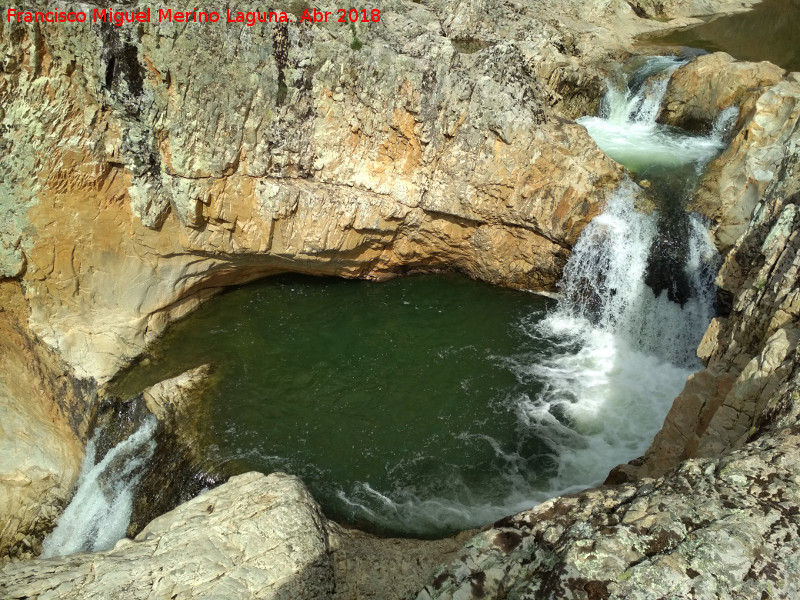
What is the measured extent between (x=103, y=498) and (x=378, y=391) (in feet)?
16.2

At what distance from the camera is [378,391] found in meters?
11.1

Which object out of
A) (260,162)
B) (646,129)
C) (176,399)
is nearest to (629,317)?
(646,129)

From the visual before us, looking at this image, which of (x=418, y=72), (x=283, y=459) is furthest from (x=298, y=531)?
(x=418, y=72)

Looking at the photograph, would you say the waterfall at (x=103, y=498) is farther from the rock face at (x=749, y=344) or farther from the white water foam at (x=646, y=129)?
the white water foam at (x=646, y=129)

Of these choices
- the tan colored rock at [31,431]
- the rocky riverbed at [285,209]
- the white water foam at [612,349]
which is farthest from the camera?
the tan colored rock at [31,431]

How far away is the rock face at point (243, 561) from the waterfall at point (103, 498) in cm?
272

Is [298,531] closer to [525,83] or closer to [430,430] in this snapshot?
[430,430]

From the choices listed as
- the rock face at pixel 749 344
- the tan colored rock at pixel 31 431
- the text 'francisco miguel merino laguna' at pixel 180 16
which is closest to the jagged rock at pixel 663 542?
the rock face at pixel 749 344

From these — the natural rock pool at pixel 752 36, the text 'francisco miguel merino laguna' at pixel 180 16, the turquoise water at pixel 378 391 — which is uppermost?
the natural rock pool at pixel 752 36

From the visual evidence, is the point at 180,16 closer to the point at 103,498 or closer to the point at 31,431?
the point at 31,431

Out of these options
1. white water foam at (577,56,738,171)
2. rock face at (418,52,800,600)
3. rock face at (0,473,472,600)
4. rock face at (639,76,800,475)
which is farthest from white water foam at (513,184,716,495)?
rock face at (0,473,472,600)

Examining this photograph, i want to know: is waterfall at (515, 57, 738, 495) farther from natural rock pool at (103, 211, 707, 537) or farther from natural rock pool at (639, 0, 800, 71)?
natural rock pool at (639, 0, 800, 71)

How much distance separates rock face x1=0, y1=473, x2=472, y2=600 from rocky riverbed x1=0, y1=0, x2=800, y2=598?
3cm

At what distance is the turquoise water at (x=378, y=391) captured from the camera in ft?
30.4
